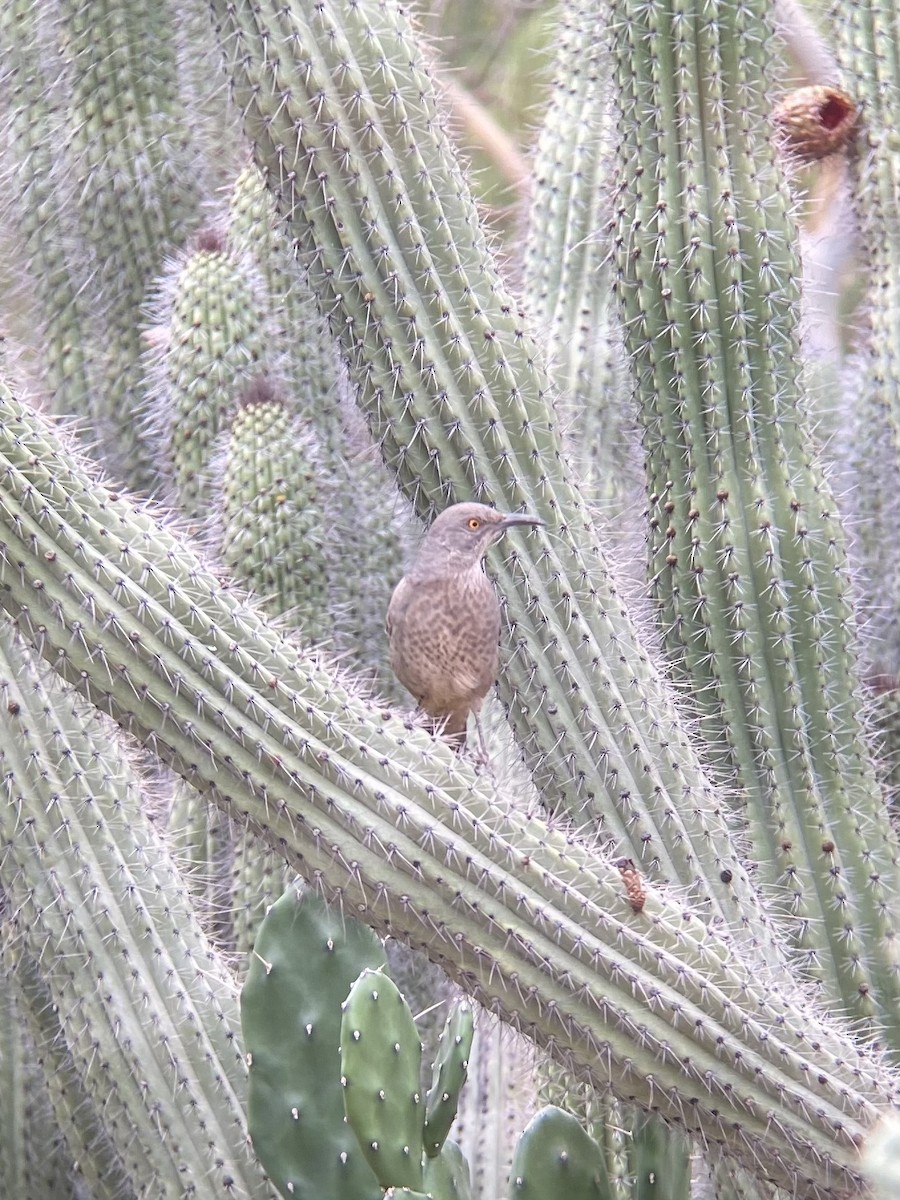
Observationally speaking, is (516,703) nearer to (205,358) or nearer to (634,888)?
(634,888)

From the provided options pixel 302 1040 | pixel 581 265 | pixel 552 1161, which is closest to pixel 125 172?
pixel 581 265

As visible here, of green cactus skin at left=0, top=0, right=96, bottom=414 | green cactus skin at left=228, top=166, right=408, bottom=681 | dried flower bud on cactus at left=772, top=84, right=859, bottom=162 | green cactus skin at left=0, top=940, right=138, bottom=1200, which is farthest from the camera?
green cactus skin at left=0, top=0, right=96, bottom=414

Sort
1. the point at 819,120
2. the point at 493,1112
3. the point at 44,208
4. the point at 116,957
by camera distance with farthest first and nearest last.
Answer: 1. the point at 44,208
2. the point at 819,120
3. the point at 493,1112
4. the point at 116,957

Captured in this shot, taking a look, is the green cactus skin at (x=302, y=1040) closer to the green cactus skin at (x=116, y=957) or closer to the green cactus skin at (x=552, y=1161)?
the green cactus skin at (x=552, y=1161)

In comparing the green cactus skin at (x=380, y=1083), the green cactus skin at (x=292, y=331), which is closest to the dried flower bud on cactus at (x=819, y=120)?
the green cactus skin at (x=292, y=331)

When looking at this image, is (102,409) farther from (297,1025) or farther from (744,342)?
(297,1025)

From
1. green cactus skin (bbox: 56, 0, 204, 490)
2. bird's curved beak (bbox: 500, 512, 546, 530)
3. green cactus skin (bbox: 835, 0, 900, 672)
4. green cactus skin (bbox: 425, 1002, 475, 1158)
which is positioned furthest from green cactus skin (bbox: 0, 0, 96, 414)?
green cactus skin (bbox: 425, 1002, 475, 1158)

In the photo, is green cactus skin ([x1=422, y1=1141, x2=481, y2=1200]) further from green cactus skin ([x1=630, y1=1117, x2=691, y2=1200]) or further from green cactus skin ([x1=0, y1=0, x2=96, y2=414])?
green cactus skin ([x1=0, y1=0, x2=96, y2=414])
